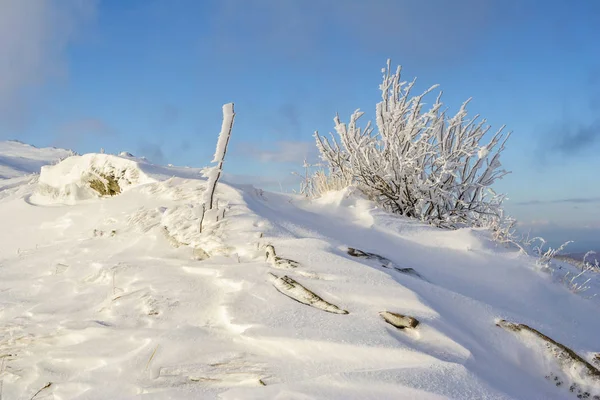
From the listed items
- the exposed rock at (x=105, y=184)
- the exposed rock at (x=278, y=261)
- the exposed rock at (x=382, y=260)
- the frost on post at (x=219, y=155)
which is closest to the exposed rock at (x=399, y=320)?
the exposed rock at (x=278, y=261)

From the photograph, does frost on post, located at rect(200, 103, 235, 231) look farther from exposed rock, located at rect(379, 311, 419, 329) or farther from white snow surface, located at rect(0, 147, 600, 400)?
exposed rock, located at rect(379, 311, 419, 329)

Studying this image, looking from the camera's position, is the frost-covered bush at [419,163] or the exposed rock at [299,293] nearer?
the exposed rock at [299,293]

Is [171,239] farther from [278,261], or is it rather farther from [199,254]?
[278,261]

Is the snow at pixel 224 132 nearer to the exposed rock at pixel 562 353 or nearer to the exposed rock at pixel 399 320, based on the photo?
the exposed rock at pixel 399 320

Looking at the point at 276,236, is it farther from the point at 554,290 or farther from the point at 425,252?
the point at 554,290

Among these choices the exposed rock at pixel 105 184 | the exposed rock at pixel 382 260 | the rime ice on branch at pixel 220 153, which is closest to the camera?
the exposed rock at pixel 382 260

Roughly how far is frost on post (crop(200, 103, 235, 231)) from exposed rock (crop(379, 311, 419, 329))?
1.90 metres

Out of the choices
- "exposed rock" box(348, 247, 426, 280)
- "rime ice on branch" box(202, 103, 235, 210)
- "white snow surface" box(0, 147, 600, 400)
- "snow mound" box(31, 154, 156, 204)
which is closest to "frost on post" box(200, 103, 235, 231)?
"rime ice on branch" box(202, 103, 235, 210)

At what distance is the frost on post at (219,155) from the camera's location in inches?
141

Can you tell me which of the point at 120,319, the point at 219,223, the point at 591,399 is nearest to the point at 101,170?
the point at 219,223

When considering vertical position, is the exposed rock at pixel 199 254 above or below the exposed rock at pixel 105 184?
below

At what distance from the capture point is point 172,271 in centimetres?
301

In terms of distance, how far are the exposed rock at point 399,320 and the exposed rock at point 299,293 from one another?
7.9 inches

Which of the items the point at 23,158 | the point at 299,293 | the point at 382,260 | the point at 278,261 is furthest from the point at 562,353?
the point at 23,158
